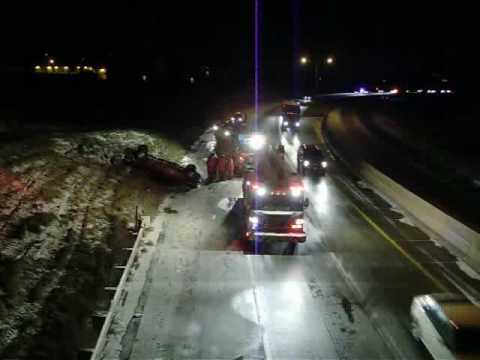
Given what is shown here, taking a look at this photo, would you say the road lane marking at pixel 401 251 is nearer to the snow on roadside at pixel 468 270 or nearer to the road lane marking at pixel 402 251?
the road lane marking at pixel 402 251

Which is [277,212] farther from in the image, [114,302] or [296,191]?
[114,302]

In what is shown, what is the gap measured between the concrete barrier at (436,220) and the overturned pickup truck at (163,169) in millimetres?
10299

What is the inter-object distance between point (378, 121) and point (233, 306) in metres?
51.1

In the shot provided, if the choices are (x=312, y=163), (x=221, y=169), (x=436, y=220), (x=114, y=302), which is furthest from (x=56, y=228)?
(x=312, y=163)

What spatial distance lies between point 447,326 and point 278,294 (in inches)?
220

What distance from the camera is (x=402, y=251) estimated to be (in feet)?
67.3

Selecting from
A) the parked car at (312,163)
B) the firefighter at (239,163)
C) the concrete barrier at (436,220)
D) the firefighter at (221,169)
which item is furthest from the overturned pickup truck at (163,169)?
the concrete barrier at (436,220)

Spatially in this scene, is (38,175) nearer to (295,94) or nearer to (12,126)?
(12,126)

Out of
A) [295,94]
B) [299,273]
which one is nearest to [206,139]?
[299,273]

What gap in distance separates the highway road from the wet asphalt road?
0.03 meters

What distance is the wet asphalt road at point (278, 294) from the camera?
43.5 feet

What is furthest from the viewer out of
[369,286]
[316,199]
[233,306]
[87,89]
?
[87,89]

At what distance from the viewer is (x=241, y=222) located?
23641 millimetres

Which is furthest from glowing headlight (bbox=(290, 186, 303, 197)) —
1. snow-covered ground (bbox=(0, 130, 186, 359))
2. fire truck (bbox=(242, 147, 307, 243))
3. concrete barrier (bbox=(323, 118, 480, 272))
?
snow-covered ground (bbox=(0, 130, 186, 359))
